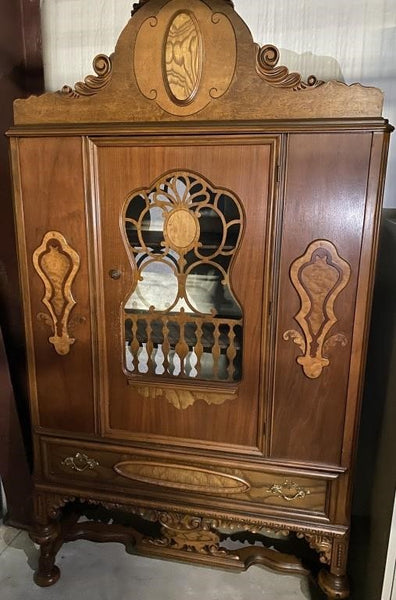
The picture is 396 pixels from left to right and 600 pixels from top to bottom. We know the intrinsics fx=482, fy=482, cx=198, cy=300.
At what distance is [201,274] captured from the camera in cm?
115

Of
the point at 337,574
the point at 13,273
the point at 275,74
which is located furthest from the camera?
the point at 13,273

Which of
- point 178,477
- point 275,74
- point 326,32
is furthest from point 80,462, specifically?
point 326,32

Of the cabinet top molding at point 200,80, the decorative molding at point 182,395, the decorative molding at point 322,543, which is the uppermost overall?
the cabinet top molding at point 200,80

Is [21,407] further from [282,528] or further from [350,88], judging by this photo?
[350,88]

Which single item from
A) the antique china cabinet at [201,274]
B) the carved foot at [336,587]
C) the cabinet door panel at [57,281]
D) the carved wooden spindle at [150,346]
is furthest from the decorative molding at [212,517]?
the carved wooden spindle at [150,346]

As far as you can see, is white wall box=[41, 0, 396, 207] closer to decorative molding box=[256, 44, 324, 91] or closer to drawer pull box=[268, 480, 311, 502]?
decorative molding box=[256, 44, 324, 91]

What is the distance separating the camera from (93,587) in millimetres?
1454

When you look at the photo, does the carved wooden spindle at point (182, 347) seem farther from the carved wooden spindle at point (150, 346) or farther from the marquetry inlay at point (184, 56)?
the marquetry inlay at point (184, 56)

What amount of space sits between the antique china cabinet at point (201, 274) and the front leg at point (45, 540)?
0.46ft

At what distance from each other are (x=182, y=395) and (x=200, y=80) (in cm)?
73

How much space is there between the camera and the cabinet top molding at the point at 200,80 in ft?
3.25

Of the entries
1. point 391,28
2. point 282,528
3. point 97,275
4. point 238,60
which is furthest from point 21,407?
point 391,28
